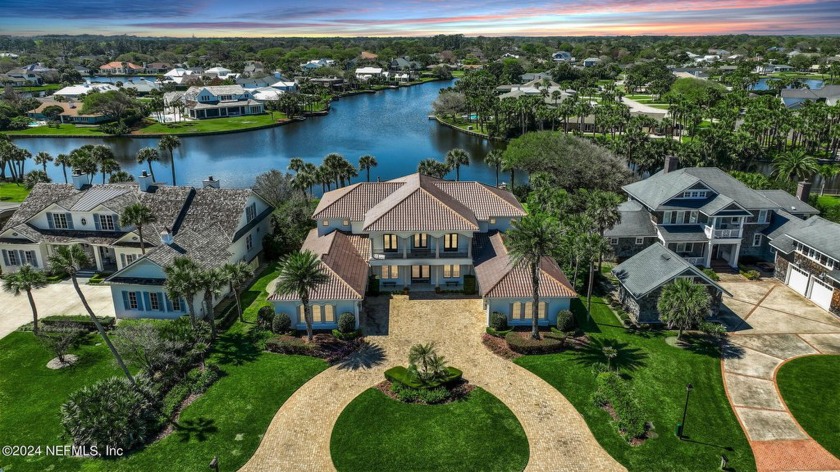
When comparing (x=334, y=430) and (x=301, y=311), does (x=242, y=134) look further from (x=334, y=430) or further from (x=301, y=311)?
(x=334, y=430)

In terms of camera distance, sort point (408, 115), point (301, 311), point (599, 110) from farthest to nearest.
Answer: point (408, 115)
point (599, 110)
point (301, 311)

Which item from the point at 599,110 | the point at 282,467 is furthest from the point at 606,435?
the point at 599,110

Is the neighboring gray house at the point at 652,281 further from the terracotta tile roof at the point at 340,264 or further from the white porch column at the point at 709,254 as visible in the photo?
the terracotta tile roof at the point at 340,264

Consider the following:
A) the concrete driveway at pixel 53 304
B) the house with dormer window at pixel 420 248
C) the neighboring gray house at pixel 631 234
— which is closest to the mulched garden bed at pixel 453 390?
the house with dormer window at pixel 420 248

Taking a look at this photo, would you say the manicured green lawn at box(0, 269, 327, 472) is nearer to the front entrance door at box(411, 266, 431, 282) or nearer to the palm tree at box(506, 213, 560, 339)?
the front entrance door at box(411, 266, 431, 282)

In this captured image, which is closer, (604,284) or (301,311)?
(301,311)

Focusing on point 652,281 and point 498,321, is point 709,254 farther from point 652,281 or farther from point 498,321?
point 498,321

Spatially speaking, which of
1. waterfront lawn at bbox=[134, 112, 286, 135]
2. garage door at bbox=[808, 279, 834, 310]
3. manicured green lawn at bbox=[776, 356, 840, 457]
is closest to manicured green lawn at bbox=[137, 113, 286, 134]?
waterfront lawn at bbox=[134, 112, 286, 135]
